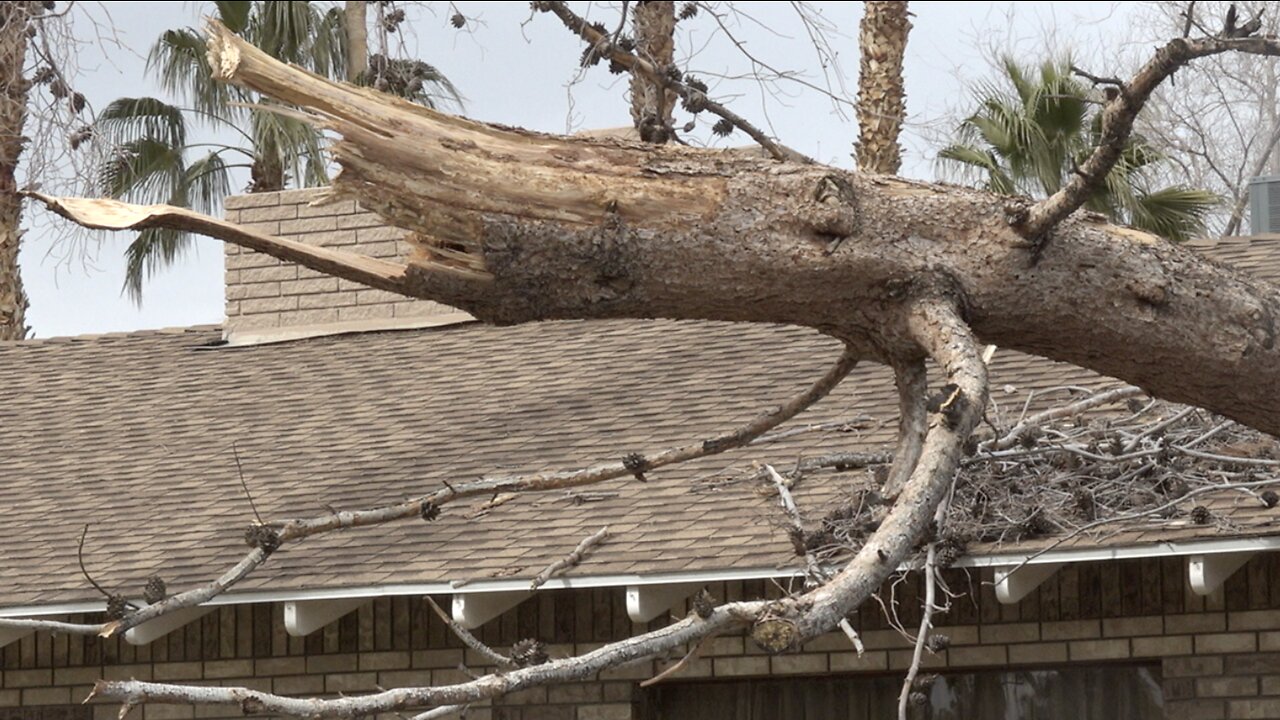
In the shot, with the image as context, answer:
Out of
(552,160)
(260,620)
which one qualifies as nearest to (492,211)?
(552,160)

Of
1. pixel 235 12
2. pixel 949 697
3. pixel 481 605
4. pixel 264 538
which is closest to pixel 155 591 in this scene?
pixel 264 538

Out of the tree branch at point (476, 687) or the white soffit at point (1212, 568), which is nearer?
the tree branch at point (476, 687)

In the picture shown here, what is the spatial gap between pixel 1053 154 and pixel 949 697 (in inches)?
407

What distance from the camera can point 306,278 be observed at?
12312 mm

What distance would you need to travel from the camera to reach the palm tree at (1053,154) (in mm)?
16562

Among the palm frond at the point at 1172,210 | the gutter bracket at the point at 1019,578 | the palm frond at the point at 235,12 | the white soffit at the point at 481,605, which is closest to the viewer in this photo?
the gutter bracket at the point at 1019,578

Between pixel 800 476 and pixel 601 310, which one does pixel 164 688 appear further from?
pixel 800 476

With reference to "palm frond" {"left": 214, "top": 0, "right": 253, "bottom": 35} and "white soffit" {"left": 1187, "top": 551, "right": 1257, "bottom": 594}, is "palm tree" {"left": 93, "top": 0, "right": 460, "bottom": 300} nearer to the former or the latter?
"palm frond" {"left": 214, "top": 0, "right": 253, "bottom": 35}

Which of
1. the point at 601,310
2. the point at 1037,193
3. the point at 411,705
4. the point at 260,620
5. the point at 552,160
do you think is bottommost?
the point at 260,620

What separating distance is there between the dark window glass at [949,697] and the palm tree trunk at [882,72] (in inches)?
381

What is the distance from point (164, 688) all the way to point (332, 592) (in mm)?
4491

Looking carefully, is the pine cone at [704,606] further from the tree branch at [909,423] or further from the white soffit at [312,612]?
the white soffit at [312,612]

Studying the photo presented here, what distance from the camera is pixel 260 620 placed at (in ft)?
29.0

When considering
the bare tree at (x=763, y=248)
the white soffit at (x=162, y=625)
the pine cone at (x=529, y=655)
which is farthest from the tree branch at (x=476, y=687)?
the white soffit at (x=162, y=625)
